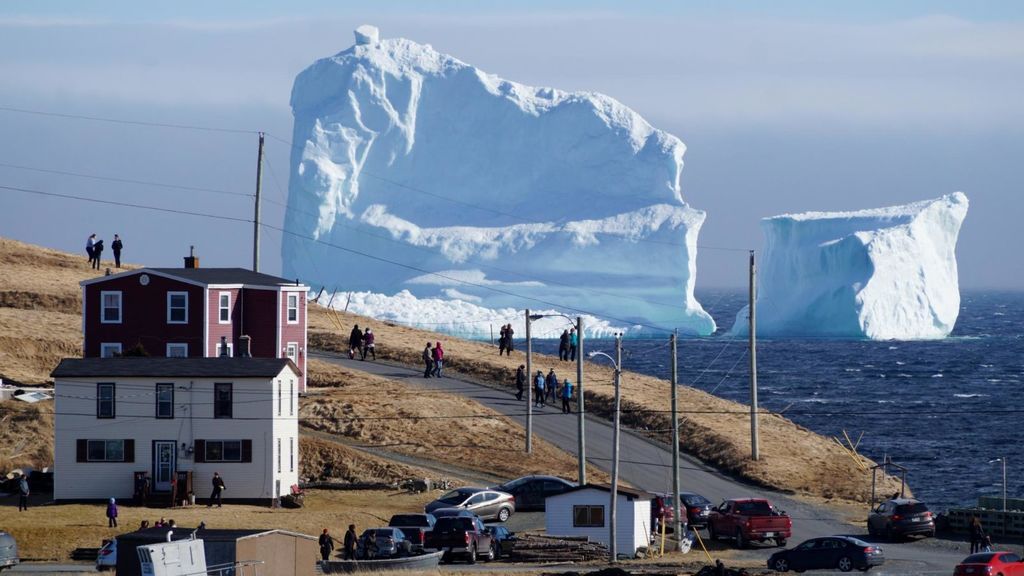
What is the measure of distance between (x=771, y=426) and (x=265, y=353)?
20749 millimetres

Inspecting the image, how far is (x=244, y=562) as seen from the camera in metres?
32.7

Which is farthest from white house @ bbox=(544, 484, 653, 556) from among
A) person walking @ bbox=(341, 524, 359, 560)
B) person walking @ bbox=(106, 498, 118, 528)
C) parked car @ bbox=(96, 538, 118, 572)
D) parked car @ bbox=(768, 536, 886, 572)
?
parked car @ bbox=(96, 538, 118, 572)

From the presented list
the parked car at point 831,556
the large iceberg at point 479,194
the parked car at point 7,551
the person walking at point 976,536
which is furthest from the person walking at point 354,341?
the large iceberg at point 479,194

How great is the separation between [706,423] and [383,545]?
81.6 feet

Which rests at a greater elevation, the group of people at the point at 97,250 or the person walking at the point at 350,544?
the group of people at the point at 97,250

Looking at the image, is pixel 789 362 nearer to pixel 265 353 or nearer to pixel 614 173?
pixel 614 173

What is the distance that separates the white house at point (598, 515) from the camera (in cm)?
4334

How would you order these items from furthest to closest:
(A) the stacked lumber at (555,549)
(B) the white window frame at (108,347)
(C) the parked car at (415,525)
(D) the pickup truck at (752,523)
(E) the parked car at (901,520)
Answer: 1. (B) the white window frame at (108,347)
2. (E) the parked car at (901,520)
3. (D) the pickup truck at (752,523)
4. (A) the stacked lumber at (555,549)
5. (C) the parked car at (415,525)

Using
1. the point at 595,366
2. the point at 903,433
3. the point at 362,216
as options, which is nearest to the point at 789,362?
the point at 362,216

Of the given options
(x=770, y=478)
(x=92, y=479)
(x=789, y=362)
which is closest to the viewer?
(x=92, y=479)

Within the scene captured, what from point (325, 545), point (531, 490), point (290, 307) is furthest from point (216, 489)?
point (290, 307)

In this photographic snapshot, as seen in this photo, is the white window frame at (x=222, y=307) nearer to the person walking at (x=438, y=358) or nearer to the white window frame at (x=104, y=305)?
the white window frame at (x=104, y=305)

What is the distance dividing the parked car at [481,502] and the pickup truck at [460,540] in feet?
16.9

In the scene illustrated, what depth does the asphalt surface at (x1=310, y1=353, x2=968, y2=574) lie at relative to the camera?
42.3 m
